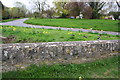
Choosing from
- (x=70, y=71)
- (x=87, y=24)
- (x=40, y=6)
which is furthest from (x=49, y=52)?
(x=40, y=6)

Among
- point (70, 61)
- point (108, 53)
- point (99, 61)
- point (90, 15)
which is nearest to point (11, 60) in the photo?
point (70, 61)

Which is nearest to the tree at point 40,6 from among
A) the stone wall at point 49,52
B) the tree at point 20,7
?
the tree at point 20,7

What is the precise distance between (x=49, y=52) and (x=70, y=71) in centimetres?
105

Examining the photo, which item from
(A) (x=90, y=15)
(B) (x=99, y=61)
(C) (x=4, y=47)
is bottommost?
(B) (x=99, y=61)

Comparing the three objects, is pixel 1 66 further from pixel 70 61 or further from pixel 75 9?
pixel 75 9

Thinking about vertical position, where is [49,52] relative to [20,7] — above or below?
below

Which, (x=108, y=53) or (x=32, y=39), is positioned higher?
(x=32, y=39)

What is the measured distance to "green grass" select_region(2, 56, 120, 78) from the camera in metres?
4.20

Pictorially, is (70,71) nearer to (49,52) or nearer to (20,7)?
(49,52)

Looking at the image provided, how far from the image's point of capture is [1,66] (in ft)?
14.5

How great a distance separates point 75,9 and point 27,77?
901 inches

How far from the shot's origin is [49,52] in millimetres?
4895

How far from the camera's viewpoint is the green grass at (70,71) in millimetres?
4199

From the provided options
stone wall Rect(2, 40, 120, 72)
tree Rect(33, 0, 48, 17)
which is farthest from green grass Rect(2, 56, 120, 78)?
tree Rect(33, 0, 48, 17)
